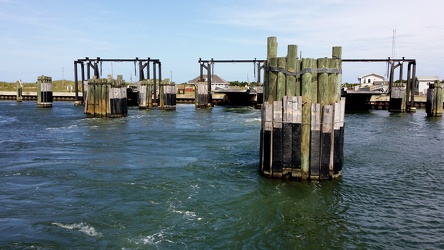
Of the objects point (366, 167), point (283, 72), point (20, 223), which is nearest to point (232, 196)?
point (283, 72)

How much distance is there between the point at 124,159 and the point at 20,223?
888 centimetres

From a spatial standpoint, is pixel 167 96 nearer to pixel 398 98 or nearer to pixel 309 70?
pixel 398 98

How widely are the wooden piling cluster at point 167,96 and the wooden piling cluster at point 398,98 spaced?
32974mm

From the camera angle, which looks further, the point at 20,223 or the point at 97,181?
the point at 97,181

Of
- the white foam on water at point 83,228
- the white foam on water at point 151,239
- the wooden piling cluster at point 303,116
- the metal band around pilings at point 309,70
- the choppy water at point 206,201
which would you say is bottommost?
the white foam on water at point 151,239

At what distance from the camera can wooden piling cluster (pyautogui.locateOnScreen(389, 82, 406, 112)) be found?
54219 mm

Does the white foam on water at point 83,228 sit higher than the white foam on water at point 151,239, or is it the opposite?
the white foam on water at point 83,228

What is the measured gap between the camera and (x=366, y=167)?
17875mm

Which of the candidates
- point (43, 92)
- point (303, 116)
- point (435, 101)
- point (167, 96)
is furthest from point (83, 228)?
point (43, 92)

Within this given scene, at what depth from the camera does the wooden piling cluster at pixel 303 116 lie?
44.3ft

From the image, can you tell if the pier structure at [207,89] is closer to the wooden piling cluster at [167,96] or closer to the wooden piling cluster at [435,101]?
the wooden piling cluster at [167,96]

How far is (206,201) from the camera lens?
41.5 ft

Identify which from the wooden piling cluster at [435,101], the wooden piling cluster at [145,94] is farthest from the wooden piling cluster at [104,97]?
the wooden piling cluster at [435,101]

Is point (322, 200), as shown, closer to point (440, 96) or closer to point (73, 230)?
point (73, 230)
